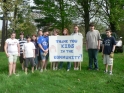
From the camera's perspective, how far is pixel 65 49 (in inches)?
412

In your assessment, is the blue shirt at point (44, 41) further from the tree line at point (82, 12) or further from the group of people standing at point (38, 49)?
the tree line at point (82, 12)

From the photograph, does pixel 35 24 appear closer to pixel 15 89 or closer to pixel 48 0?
pixel 48 0

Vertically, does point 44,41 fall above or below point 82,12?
below

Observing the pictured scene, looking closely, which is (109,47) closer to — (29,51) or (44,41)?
(44,41)

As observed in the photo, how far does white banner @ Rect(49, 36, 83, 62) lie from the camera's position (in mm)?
10312

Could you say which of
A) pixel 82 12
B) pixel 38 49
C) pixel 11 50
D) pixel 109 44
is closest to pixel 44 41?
pixel 38 49

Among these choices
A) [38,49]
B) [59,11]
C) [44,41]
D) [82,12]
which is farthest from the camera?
[82,12]

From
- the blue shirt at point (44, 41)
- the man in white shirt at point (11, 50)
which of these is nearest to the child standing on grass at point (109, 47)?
the blue shirt at point (44, 41)

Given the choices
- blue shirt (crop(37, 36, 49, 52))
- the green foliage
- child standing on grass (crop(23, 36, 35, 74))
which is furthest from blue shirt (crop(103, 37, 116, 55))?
the green foliage

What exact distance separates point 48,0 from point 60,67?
22.9 meters

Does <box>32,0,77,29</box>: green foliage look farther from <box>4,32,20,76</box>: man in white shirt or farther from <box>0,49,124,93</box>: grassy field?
<box>0,49,124,93</box>: grassy field

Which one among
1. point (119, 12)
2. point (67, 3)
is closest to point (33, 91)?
point (119, 12)

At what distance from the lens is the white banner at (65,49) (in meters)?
10.3

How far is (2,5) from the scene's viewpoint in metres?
21.8
